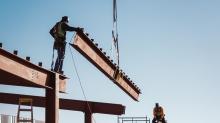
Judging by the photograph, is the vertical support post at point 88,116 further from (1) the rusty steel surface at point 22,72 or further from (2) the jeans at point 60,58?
(1) the rusty steel surface at point 22,72

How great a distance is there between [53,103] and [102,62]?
3.57m

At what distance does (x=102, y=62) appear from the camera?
13539mm

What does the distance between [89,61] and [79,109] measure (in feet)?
8.80

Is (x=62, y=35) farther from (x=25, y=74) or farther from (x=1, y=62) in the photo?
(x=1, y=62)

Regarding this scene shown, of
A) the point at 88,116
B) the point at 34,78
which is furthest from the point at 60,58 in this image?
the point at 88,116

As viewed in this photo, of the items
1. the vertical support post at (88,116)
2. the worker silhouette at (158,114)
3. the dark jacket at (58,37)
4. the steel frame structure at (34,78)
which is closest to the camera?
the steel frame structure at (34,78)

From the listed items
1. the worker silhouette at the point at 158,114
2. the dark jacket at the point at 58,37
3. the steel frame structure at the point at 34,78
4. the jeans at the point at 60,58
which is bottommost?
the worker silhouette at the point at 158,114

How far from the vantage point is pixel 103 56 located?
13445mm

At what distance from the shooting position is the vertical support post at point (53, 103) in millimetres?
10312

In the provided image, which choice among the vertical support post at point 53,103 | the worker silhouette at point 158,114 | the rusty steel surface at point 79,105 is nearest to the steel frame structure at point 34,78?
the vertical support post at point 53,103

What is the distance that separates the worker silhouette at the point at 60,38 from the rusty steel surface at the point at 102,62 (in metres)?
0.69

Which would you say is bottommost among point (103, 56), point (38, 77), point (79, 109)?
point (79, 109)

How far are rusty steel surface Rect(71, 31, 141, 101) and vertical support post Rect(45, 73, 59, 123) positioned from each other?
126 centimetres

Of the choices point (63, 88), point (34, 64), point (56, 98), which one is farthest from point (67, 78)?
point (34, 64)
